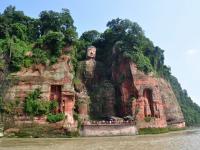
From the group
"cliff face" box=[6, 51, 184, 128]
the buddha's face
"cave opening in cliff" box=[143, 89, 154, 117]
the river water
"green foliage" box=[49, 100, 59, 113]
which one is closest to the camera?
the river water

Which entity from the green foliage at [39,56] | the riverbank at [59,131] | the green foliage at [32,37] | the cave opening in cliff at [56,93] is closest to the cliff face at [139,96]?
the riverbank at [59,131]

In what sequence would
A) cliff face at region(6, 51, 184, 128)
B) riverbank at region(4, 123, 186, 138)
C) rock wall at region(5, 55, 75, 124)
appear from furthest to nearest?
cliff face at region(6, 51, 184, 128) < rock wall at region(5, 55, 75, 124) < riverbank at region(4, 123, 186, 138)

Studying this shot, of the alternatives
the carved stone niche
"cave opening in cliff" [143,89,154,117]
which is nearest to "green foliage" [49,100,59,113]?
"cave opening in cliff" [143,89,154,117]

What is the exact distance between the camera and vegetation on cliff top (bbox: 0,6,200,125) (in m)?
45.1

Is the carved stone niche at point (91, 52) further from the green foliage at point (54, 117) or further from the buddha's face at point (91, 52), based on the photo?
the green foliage at point (54, 117)

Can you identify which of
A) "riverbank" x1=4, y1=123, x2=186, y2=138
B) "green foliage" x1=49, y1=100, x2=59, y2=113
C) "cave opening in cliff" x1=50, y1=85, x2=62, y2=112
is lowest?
"riverbank" x1=4, y1=123, x2=186, y2=138

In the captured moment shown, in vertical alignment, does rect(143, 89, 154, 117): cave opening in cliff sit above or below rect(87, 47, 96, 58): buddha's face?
below

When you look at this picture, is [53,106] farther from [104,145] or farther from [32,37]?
[32,37]

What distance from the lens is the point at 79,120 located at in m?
45.8

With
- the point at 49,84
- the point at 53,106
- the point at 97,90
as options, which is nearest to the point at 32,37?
the point at 97,90

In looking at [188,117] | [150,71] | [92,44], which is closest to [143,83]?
[150,71]

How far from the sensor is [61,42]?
4672cm

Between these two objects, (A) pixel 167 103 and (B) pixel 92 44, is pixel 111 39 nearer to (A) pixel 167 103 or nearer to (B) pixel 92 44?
(B) pixel 92 44

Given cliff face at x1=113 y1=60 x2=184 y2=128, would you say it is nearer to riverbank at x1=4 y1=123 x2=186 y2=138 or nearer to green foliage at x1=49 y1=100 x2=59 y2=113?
riverbank at x1=4 y1=123 x2=186 y2=138
